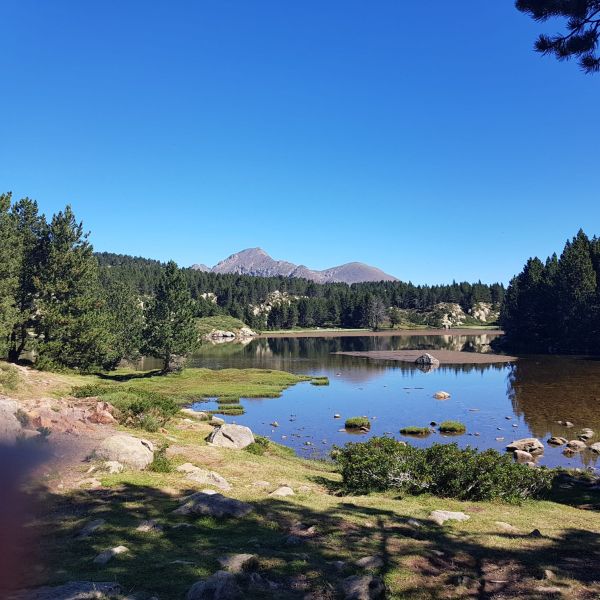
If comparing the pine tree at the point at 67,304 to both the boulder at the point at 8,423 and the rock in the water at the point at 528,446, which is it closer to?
the boulder at the point at 8,423

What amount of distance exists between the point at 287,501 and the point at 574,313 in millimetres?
117410

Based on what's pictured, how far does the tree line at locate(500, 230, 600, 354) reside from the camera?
367 feet

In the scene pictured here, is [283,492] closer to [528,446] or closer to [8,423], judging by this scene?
[8,423]

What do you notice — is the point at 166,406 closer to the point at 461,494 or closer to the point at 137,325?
the point at 461,494

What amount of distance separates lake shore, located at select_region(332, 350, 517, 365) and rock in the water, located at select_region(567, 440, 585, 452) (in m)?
63.7

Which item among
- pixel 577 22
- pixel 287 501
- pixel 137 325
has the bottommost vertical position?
pixel 287 501

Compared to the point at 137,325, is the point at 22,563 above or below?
below

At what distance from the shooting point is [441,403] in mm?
58781

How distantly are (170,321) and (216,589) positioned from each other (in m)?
62.8

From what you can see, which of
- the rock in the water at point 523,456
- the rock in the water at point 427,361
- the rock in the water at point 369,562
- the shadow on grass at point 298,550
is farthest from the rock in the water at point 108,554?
the rock in the water at point 427,361

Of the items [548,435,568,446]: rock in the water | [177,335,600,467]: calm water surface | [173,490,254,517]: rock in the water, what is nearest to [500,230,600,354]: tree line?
[177,335,600,467]: calm water surface

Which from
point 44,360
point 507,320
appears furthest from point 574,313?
point 44,360

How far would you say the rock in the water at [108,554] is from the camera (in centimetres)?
968

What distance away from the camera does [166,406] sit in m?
28.4
